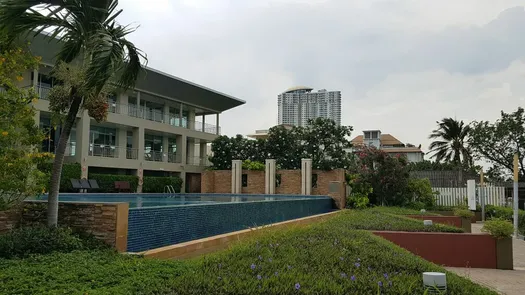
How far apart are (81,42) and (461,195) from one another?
19160 mm

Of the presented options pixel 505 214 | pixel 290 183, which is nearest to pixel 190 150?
pixel 290 183

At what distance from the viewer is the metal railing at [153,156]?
31938 millimetres

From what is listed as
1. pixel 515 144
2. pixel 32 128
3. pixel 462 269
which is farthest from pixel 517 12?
pixel 515 144

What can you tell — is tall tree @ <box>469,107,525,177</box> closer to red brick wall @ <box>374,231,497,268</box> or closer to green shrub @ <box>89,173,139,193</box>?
green shrub @ <box>89,173,139,193</box>

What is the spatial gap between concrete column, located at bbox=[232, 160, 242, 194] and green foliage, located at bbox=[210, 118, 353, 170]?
282 centimetres

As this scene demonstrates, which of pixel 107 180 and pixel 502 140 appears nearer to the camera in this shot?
pixel 107 180

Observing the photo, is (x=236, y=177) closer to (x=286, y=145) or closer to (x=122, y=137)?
(x=286, y=145)

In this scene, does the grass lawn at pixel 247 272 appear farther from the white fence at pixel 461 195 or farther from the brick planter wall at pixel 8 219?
the white fence at pixel 461 195

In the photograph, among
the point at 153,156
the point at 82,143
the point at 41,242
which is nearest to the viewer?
the point at 41,242

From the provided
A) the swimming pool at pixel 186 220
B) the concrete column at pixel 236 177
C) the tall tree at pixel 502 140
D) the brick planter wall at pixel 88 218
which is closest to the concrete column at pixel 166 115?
the concrete column at pixel 236 177

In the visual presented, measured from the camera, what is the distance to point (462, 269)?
791 cm

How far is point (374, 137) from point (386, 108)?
40.8 meters

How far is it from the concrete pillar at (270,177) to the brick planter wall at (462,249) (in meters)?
18.8

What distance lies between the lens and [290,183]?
88.4ft
